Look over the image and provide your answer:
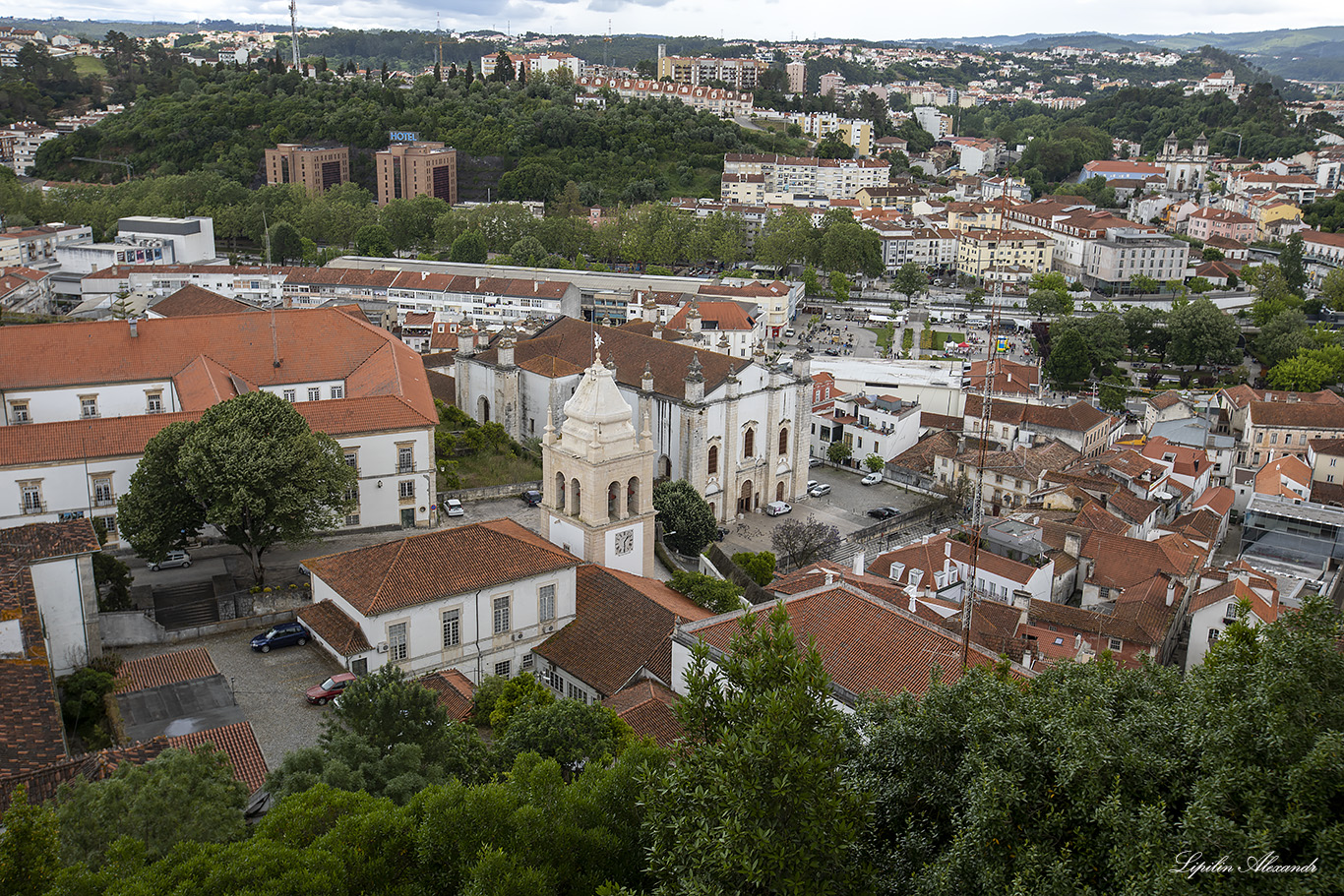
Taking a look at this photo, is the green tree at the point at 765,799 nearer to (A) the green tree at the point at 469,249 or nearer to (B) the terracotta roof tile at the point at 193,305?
(B) the terracotta roof tile at the point at 193,305

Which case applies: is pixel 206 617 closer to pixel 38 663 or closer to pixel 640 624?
pixel 38 663

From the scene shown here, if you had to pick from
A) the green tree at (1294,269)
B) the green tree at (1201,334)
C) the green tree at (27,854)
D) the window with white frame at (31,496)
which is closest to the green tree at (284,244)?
the window with white frame at (31,496)

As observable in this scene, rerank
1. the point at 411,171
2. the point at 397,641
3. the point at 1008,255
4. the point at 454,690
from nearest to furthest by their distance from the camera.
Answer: the point at 454,690 → the point at 397,641 → the point at 1008,255 → the point at 411,171

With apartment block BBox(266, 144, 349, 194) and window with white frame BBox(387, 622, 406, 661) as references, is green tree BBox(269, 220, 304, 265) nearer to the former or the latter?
apartment block BBox(266, 144, 349, 194)

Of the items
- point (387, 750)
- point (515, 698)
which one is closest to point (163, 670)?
point (515, 698)

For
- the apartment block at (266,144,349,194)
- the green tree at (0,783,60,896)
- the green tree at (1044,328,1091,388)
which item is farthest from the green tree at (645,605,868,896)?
the apartment block at (266,144,349,194)

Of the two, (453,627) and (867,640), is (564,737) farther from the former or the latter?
(453,627)
